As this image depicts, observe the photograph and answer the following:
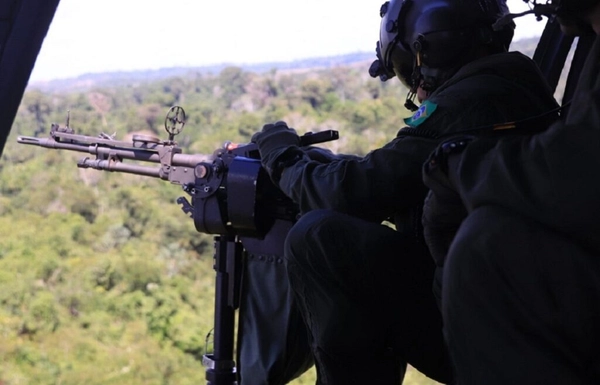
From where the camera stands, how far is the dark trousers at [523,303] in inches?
40.3

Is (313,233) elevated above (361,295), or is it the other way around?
(313,233)

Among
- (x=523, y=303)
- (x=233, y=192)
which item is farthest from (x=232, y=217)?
(x=523, y=303)

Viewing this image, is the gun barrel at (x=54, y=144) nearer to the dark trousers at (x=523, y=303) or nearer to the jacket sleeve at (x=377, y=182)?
the jacket sleeve at (x=377, y=182)

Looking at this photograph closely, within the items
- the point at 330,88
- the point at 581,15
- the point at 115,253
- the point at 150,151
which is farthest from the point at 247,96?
the point at 581,15

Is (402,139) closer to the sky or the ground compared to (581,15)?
closer to the ground

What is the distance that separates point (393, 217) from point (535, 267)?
0.71m

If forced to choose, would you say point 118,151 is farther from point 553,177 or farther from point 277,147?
point 553,177

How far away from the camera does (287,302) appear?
2.05 m

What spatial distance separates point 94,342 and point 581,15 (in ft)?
37.2

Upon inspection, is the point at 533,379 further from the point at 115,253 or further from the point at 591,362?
the point at 115,253

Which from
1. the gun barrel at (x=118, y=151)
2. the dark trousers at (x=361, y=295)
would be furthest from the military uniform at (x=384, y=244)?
the gun barrel at (x=118, y=151)

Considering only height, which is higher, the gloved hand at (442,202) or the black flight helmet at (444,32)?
the black flight helmet at (444,32)

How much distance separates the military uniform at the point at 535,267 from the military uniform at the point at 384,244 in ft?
1.35

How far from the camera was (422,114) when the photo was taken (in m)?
1.62
